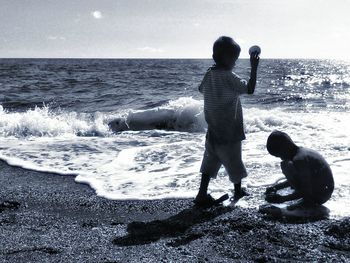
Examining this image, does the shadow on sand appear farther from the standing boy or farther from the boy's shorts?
the boy's shorts

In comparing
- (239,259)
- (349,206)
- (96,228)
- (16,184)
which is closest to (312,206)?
(349,206)

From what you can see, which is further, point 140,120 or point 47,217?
point 140,120

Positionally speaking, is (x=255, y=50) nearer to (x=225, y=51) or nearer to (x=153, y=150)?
(x=225, y=51)

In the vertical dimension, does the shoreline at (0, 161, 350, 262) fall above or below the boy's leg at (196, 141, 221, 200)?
below

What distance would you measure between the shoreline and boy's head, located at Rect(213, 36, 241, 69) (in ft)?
4.86

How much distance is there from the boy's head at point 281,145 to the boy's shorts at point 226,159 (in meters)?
0.35

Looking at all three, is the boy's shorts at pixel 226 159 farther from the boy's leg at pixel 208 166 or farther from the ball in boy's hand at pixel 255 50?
the ball in boy's hand at pixel 255 50

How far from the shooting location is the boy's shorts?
13.8 feet

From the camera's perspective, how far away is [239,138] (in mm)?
4172

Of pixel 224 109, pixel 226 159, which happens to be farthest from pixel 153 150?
pixel 224 109

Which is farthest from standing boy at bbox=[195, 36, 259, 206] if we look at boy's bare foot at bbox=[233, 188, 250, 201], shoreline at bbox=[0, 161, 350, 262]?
shoreline at bbox=[0, 161, 350, 262]

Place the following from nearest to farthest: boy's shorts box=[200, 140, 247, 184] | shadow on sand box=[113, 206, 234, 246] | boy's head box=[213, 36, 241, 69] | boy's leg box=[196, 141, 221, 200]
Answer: shadow on sand box=[113, 206, 234, 246] → boy's head box=[213, 36, 241, 69] → boy's shorts box=[200, 140, 247, 184] → boy's leg box=[196, 141, 221, 200]

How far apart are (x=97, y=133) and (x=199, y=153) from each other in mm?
4374

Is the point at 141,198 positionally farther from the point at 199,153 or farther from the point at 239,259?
the point at 199,153
